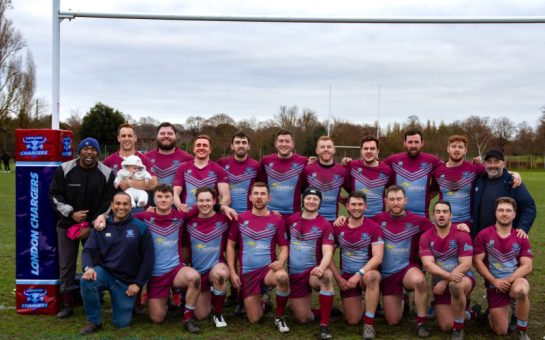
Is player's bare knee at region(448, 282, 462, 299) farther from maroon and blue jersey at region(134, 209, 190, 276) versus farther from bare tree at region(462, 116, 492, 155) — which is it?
bare tree at region(462, 116, 492, 155)

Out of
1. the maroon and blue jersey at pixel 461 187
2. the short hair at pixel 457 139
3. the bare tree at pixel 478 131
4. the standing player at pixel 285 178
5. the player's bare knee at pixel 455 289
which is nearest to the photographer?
the player's bare knee at pixel 455 289

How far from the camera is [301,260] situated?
16.5 feet

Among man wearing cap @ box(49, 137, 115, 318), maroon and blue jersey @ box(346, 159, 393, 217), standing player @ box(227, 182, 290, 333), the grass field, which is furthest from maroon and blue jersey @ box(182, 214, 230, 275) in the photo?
maroon and blue jersey @ box(346, 159, 393, 217)

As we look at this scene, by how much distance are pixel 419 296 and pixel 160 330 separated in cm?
231

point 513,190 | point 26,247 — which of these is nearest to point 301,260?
point 513,190

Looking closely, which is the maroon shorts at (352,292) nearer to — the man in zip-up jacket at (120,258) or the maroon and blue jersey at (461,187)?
the maroon and blue jersey at (461,187)

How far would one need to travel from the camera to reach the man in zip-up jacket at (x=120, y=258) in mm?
4773

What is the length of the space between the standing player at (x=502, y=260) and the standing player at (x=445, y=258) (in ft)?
0.49

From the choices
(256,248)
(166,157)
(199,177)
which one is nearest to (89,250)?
(199,177)

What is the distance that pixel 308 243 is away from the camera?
5.01m

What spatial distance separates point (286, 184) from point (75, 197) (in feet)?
7.00

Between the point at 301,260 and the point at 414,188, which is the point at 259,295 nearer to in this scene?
the point at 301,260

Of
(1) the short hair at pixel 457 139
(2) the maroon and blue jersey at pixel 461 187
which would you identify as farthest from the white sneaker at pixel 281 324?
(1) the short hair at pixel 457 139

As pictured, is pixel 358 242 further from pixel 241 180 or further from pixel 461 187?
pixel 241 180
